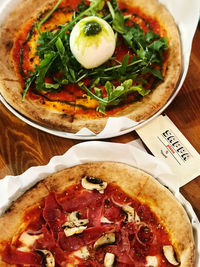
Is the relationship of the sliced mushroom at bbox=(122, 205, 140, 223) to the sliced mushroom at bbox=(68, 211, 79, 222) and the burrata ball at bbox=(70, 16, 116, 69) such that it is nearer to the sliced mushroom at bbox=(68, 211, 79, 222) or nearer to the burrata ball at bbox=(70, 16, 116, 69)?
the sliced mushroom at bbox=(68, 211, 79, 222)

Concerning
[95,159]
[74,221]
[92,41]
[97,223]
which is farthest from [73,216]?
[92,41]

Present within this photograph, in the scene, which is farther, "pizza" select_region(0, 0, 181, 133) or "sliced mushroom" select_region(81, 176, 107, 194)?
"pizza" select_region(0, 0, 181, 133)

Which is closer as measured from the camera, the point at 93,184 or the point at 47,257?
the point at 47,257

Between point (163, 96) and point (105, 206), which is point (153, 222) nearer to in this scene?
point (105, 206)

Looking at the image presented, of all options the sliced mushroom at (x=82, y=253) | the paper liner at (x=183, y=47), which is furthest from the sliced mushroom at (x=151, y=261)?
the paper liner at (x=183, y=47)

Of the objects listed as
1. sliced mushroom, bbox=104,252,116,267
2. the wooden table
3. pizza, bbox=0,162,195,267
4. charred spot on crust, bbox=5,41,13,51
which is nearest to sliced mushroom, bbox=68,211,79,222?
pizza, bbox=0,162,195,267

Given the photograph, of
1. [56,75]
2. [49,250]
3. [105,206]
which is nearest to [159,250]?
[105,206]

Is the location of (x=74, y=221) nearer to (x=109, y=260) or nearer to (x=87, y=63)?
(x=109, y=260)
